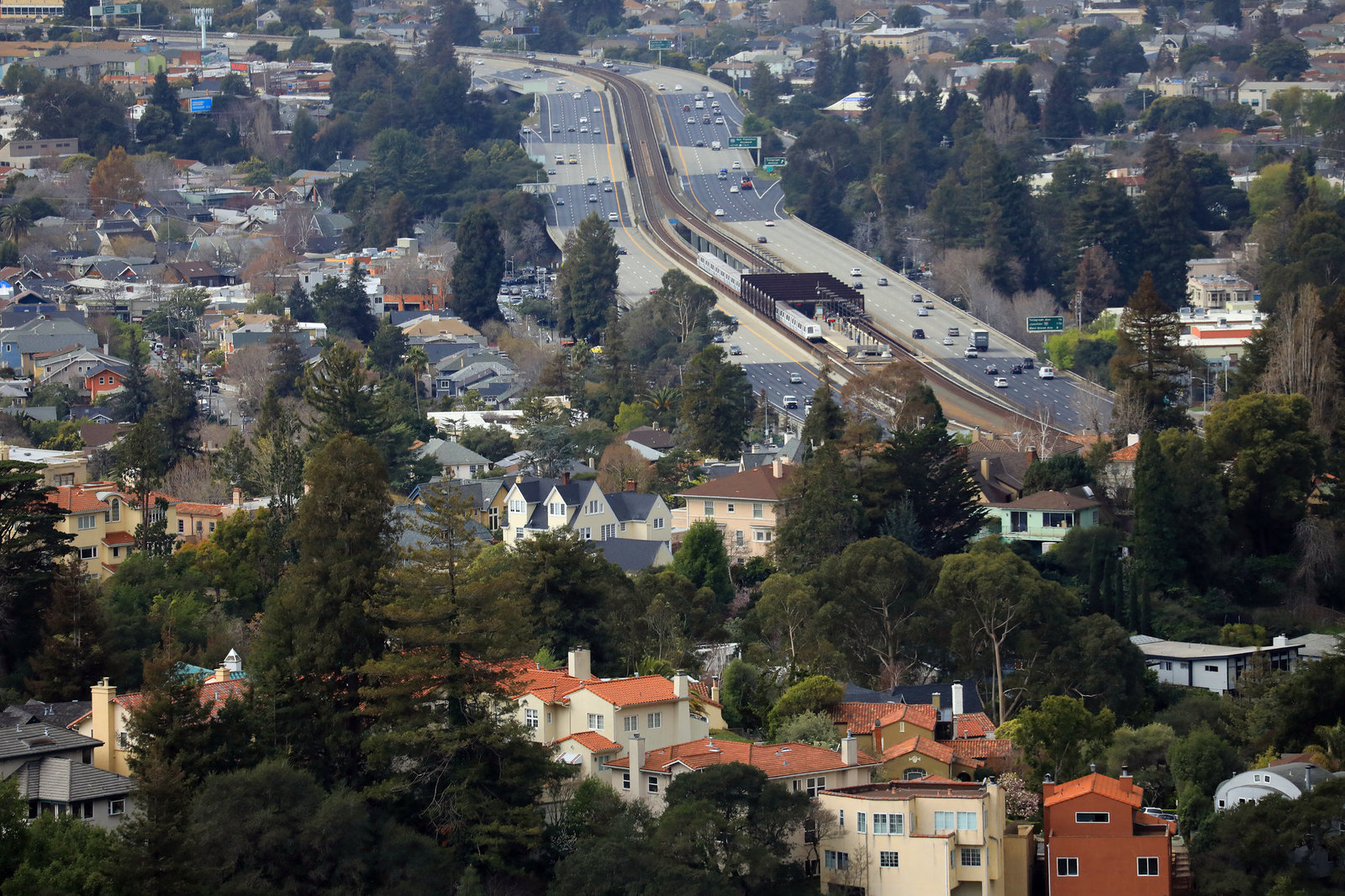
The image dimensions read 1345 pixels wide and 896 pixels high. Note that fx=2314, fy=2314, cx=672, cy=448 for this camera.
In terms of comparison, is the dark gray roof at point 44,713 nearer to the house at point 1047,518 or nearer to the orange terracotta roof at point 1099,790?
the orange terracotta roof at point 1099,790

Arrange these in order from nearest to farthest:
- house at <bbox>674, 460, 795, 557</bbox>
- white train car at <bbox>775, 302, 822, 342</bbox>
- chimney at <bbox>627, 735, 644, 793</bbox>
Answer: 1. chimney at <bbox>627, 735, 644, 793</bbox>
2. house at <bbox>674, 460, 795, 557</bbox>
3. white train car at <bbox>775, 302, 822, 342</bbox>

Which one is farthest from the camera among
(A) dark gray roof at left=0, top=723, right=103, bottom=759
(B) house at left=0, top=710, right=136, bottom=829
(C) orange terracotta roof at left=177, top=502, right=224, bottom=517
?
(C) orange terracotta roof at left=177, top=502, right=224, bottom=517

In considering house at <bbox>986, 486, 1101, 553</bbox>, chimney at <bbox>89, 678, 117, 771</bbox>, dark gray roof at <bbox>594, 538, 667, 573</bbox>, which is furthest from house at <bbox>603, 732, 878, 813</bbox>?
house at <bbox>986, 486, 1101, 553</bbox>

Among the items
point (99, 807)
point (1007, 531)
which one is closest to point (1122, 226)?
point (1007, 531)

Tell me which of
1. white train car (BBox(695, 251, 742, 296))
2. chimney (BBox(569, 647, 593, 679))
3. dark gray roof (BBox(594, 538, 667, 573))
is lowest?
white train car (BBox(695, 251, 742, 296))

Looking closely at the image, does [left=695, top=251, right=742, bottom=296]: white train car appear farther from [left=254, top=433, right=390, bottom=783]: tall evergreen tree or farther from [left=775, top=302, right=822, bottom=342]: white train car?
[left=254, top=433, right=390, bottom=783]: tall evergreen tree

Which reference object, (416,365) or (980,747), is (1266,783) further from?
(416,365)
